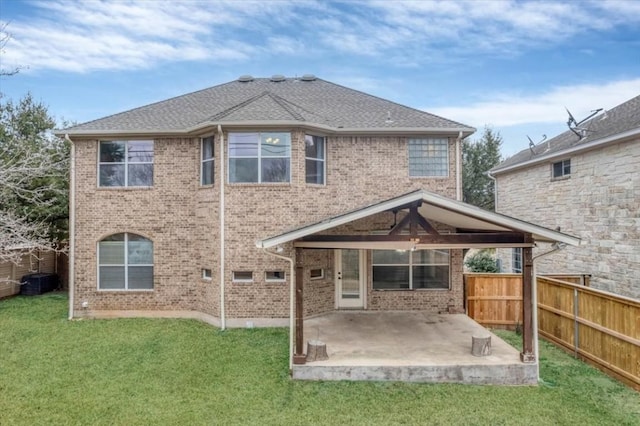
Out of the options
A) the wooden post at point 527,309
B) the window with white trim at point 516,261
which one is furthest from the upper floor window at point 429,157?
the window with white trim at point 516,261

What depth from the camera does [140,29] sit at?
567 inches

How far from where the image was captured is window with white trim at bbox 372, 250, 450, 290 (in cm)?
1097

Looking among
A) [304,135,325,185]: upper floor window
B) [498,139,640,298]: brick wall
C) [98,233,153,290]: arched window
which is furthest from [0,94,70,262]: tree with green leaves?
[498,139,640,298]: brick wall

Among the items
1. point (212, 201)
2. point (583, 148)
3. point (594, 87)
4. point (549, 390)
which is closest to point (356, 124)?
point (212, 201)

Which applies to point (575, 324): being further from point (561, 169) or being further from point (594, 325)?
point (561, 169)

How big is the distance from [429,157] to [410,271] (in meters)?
3.43

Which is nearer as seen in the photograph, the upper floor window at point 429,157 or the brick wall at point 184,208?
the brick wall at point 184,208

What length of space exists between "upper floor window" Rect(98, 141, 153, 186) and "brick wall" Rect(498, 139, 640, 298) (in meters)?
11.5

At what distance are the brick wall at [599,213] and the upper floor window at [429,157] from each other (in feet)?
14.1

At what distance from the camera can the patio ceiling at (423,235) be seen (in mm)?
6574

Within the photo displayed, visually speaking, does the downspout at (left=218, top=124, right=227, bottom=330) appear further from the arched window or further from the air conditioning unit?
the air conditioning unit

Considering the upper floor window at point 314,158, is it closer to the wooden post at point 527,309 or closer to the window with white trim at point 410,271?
the window with white trim at point 410,271

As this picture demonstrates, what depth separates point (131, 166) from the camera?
36.6 feet

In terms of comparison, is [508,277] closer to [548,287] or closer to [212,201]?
[548,287]
